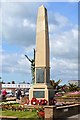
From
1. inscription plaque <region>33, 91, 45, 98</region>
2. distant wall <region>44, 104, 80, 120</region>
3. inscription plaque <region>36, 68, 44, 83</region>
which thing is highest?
inscription plaque <region>36, 68, 44, 83</region>

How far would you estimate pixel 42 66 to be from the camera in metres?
23.2

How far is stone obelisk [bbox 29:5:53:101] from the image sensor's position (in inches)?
910

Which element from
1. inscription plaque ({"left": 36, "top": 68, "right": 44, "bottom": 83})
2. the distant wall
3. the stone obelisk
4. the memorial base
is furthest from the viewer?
inscription plaque ({"left": 36, "top": 68, "right": 44, "bottom": 83})

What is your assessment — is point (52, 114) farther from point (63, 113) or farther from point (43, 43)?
point (43, 43)

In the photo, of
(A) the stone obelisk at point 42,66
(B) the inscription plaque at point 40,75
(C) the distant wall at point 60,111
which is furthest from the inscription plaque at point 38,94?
(C) the distant wall at point 60,111

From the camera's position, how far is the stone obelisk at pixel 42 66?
2311 centimetres

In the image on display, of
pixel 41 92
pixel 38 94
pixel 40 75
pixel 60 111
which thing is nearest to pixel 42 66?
pixel 40 75

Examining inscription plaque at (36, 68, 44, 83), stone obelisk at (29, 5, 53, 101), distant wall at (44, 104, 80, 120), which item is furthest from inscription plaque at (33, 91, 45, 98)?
distant wall at (44, 104, 80, 120)

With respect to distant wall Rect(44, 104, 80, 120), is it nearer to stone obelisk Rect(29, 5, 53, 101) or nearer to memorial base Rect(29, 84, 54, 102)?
memorial base Rect(29, 84, 54, 102)

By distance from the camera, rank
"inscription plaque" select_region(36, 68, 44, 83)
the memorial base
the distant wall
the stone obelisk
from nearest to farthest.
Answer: the distant wall < the memorial base < the stone obelisk < "inscription plaque" select_region(36, 68, 44, 83)

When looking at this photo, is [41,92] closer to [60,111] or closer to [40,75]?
[40,75]

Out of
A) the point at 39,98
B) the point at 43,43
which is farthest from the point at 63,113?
the point at 43,43

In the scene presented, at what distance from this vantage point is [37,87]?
23.3 metres

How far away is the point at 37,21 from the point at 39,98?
226 inches
